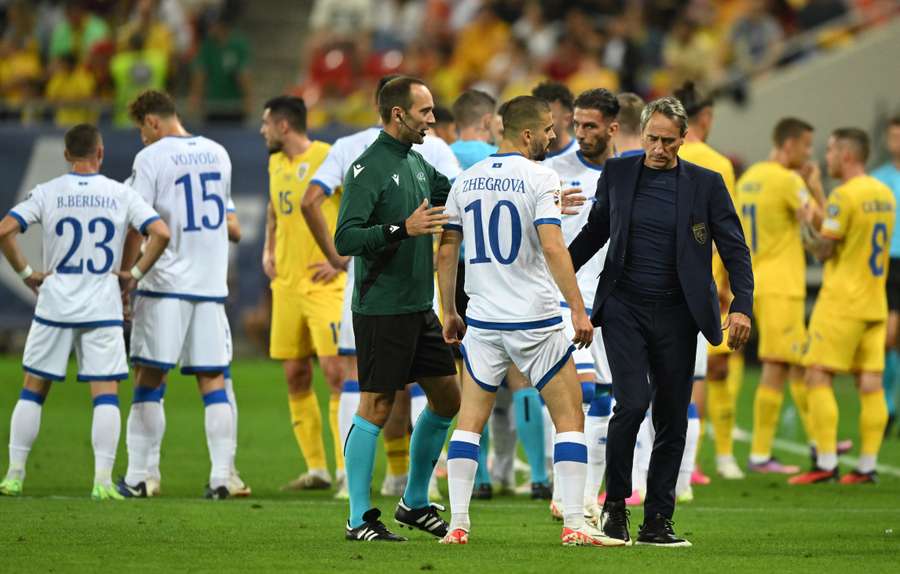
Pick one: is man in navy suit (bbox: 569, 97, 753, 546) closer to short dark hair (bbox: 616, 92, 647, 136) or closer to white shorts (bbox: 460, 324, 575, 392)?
white shorts (bbox: 460, 324, 575, 392)

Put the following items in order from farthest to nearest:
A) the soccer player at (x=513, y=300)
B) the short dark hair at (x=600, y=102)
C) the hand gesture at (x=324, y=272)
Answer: the hand gesture at (x=324, y=272)
the short dark hair at (x=600, y=102)
the soccer player at (x=513, y=300)

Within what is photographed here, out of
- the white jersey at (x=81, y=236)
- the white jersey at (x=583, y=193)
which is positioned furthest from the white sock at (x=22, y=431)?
the white jersey at (x=583, y=193)

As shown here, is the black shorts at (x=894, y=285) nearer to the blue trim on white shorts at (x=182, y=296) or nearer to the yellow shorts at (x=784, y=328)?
the yellow shorts at (x=784, y=328)

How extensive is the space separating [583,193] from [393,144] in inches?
75.6

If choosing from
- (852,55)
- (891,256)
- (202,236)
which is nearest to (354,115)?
(852,55)

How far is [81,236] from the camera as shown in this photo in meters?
10.7

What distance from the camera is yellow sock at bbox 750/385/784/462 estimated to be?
13305 millimetres

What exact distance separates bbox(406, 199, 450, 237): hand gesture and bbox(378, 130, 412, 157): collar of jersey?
0.52m

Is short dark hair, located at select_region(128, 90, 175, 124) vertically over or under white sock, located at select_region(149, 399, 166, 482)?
over

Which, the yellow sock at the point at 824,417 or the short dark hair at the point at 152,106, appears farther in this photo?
the yellow sock at the point at 824,417

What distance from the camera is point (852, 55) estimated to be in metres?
22.2

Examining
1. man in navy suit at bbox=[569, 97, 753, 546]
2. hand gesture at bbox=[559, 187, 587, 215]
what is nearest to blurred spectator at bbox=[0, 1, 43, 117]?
hand gesture at bbox=[559, 187, 587, 215]

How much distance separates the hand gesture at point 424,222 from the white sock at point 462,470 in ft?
3.54

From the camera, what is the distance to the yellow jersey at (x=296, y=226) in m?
11.6
